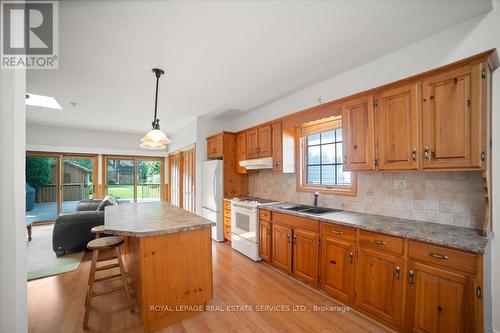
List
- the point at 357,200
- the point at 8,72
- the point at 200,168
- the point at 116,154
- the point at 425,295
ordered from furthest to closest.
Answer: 1. the point at 116,154
2. the point at 200,168
3. the point at 357,200
4. the point at 425,295
5. the point at 8,72

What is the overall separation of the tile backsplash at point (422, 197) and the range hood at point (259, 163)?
1015 millimetres

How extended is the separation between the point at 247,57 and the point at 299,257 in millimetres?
2536

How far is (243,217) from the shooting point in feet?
12.2

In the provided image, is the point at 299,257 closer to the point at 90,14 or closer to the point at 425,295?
the point at 425,295

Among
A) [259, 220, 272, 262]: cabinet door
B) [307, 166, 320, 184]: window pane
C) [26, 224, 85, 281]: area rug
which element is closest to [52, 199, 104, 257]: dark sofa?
[26, 224, 85, 281]: area rug

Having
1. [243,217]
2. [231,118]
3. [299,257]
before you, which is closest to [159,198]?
[231,118]

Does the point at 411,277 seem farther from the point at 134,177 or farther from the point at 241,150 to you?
the point at 134,177

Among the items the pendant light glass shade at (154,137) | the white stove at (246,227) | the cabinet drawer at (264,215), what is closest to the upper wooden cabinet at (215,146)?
the white stove at (246,227)

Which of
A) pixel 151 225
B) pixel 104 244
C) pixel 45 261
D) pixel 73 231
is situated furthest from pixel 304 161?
pixel 45 261

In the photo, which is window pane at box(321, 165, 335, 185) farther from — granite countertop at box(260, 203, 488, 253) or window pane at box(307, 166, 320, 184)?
granite countertop at box(260, 203, 488, 253)

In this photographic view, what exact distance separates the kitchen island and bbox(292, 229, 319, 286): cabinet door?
45.6 inches

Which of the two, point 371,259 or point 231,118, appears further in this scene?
point 231,118

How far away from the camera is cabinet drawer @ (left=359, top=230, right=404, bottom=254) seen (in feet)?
5.90

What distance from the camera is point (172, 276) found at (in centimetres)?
200
